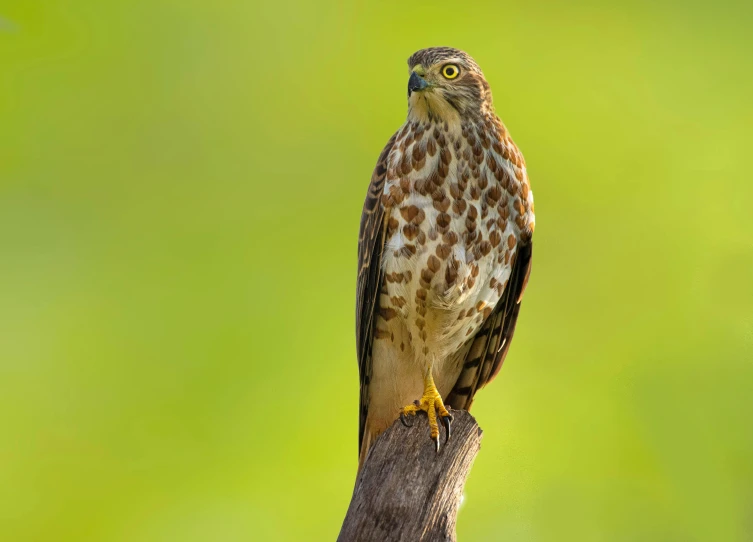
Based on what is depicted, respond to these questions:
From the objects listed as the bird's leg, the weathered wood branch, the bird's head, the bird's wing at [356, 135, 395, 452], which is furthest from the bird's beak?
the weathered wood branch

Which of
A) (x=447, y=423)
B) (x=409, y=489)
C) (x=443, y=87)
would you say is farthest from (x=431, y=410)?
(x=443, y=87)

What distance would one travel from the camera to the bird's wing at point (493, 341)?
12.7 ft

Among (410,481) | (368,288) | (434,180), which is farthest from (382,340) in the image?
(410,481)

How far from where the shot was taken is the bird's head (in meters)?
3.51

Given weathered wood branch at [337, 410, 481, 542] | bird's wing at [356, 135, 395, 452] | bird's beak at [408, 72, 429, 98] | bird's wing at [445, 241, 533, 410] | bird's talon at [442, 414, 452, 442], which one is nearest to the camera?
weathered wood branch at [337, 410, 481, 542]

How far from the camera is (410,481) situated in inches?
113

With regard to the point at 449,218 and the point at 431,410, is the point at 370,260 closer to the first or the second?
the point at 449,218

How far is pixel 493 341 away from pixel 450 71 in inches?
51.3

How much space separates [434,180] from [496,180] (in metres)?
0.27

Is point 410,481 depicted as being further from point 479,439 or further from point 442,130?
point 442,130

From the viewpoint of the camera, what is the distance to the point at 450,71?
3.55 metres

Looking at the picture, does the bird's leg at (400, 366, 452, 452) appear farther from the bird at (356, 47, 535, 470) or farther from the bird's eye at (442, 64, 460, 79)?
the bird's eye at (442, 64, 460, 79)

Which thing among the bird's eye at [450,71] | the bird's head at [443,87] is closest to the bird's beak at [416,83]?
the bird's head at [443,87]

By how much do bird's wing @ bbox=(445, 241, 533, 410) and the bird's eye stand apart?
812 millimetres
